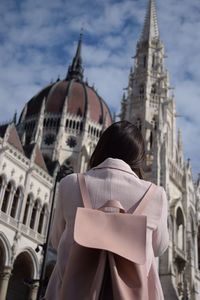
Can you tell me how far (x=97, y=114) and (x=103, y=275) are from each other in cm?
4481

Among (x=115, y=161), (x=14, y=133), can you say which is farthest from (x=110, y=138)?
(x=14, y=133)

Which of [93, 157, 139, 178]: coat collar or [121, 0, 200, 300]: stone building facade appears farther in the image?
[121, 0, 200, 300]: stone building facade

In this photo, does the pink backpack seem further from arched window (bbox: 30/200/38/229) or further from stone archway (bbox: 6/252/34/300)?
arched window (bbox: 30/200/38/229)

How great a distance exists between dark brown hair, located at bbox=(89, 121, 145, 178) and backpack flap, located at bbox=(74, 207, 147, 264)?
62 cm

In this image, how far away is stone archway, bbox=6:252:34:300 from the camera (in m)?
23.3

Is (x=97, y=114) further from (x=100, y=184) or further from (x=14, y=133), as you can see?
(x=100, y=184)

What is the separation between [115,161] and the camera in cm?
246

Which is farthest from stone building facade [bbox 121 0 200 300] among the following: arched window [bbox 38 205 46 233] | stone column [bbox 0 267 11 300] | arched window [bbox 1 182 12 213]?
arched window [bbox 1 182 12 213]

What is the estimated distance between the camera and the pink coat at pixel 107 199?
2137 millimetres

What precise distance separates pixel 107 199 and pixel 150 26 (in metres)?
49.7

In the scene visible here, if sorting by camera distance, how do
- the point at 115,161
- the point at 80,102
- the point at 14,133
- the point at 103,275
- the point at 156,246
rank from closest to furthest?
the point at 103,275 < the point at 156,246 < the point at 115,161 < the point at 14,133 < the point at 80,102

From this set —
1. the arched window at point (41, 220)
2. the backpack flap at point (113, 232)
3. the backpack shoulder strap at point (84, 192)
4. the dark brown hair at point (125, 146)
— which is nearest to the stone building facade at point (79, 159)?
the arched window at point (41, 220)

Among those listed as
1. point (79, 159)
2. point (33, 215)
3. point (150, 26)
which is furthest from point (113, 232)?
point (150, 26)

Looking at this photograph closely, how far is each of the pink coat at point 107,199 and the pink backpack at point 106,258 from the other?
143 millimetres
